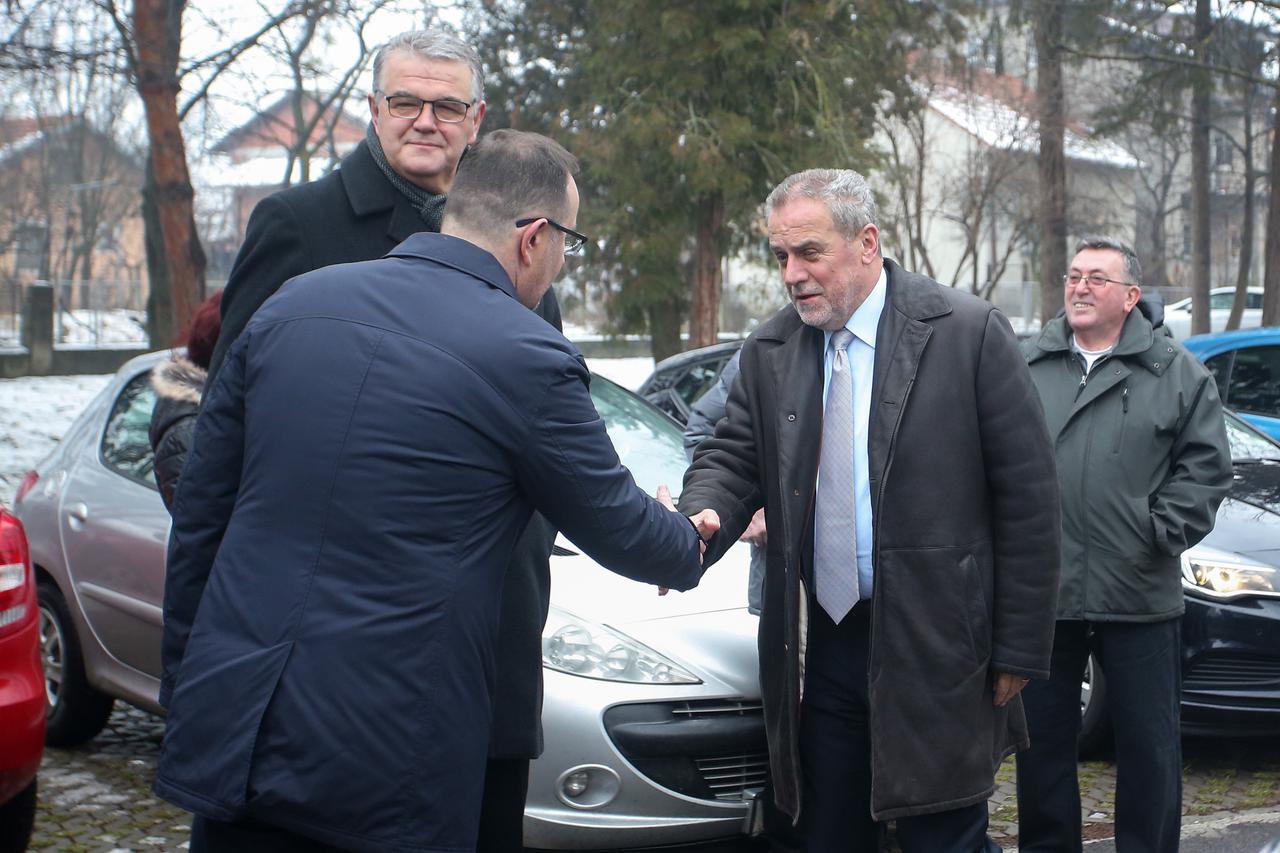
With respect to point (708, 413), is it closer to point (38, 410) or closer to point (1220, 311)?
point (38, 410)

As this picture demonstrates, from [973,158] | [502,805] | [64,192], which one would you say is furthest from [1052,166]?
[64,192]

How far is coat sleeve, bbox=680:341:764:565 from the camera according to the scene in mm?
3289

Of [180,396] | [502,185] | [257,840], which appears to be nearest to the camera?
[257,840]

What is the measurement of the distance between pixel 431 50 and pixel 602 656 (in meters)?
1.75

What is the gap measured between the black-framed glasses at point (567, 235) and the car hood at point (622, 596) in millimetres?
1621

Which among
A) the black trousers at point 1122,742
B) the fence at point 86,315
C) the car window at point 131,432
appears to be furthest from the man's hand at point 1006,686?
the fence at point 86,315

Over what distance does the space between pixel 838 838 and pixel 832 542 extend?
2.22 feet

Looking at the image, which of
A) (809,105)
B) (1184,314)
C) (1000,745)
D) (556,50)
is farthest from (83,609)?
(1184,314)

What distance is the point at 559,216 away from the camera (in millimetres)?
2443

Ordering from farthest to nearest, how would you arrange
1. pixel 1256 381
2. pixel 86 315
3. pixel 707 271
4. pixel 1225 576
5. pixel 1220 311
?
1. pixel 1220 311
2. pixel 86 315
3. pixel 707 271
4. pixel 1256 381
5. pixel 1225 576

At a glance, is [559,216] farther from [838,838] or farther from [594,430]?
[838,838]

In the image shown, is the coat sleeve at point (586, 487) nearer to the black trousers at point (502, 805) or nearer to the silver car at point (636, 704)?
the black trousers at point (502, 805)

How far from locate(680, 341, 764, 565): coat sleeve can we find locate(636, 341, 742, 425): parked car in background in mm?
3686

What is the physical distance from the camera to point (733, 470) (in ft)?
11.1
